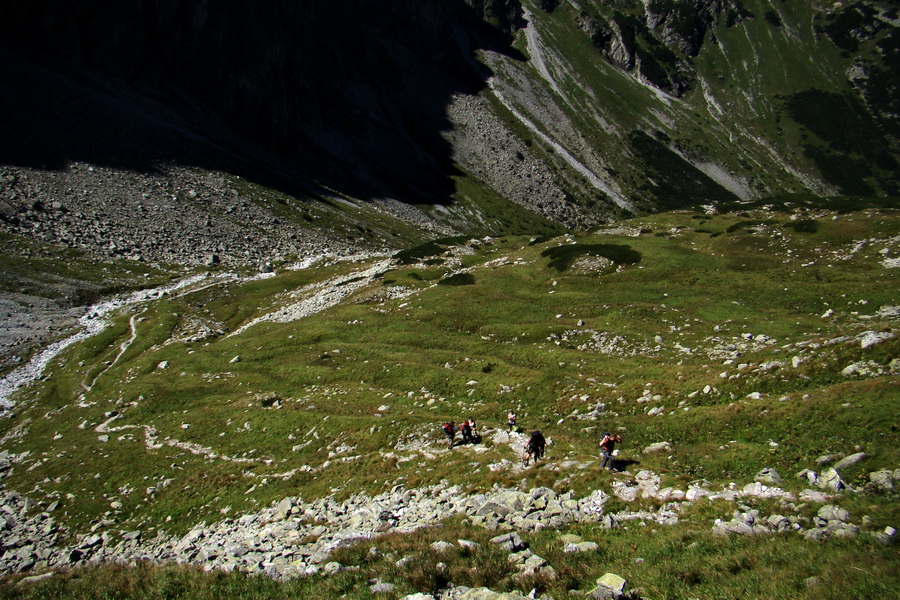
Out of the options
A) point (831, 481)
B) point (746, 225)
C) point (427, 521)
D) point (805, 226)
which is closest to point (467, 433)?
point (427, 521)

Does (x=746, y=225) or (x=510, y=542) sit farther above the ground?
(x=746, y=225)

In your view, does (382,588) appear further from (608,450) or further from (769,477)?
(769,477)

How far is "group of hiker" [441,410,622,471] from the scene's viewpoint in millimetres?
17672

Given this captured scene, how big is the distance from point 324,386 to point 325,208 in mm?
97715

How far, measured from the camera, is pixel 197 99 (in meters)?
148

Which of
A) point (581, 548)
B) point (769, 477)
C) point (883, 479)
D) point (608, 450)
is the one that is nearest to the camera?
point (581, 548)

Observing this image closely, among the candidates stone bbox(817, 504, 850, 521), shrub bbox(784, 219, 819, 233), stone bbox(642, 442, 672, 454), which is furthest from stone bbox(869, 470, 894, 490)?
shrub bbox(784, 219, 819, 233)

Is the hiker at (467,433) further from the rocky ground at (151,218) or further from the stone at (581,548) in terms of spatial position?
the rocky ground at (151,218)

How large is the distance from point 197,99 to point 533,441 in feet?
544

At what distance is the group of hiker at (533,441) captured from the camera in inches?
696

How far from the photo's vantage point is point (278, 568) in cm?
1313

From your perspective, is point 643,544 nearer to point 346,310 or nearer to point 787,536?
point 787,536

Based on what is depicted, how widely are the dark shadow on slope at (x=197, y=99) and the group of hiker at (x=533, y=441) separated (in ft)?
359

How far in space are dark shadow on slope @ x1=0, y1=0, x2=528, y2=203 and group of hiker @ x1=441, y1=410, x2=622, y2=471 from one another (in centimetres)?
10953
